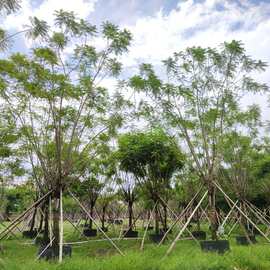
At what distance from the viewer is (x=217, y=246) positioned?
843cm

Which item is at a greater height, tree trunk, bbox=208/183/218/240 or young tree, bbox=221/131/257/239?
young tree, bbox=221/131/257/239

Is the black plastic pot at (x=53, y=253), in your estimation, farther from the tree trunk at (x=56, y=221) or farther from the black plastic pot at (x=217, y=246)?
the black plastic pot at (x=217, y=246)

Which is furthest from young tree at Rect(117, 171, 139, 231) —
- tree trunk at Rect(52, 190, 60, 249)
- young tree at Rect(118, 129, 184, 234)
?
tree trunk at Rect(52, 190, 60, 249)

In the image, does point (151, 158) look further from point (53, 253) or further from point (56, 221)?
point (53, 253)

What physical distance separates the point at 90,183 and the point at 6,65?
12.5m

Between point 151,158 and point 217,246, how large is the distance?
5071 millimetres

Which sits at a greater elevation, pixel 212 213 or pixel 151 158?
pixel 151 158

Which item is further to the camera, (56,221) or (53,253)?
(56,221)

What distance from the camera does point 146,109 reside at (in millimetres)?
12633

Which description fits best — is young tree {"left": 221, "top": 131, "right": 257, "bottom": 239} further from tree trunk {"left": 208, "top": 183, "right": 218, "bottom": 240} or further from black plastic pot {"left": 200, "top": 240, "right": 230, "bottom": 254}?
black plastic pot {"left": 200, "top": 240, "right": 230, "bottom": 254}

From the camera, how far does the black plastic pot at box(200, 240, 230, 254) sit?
833cm

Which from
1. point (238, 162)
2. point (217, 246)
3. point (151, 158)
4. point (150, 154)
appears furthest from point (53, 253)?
point (238, 162)

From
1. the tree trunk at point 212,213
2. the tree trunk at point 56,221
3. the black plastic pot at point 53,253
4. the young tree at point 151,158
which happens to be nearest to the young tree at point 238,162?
the young tree at point 151,158

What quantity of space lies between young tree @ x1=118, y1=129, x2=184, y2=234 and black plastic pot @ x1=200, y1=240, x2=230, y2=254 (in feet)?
14.7
